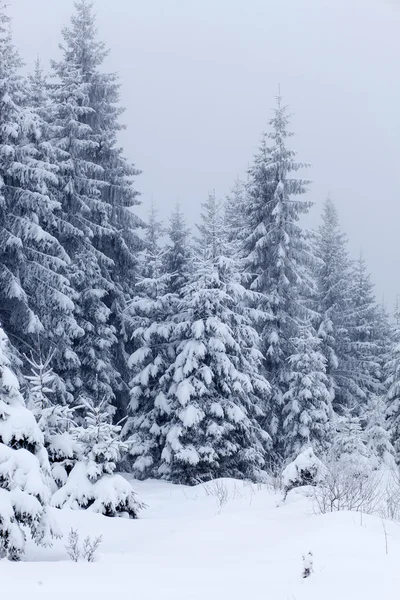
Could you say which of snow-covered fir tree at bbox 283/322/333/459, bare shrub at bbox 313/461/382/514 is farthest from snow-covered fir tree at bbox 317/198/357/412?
bare shrub at bbox 313/461/382/514

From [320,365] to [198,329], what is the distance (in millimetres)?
6244

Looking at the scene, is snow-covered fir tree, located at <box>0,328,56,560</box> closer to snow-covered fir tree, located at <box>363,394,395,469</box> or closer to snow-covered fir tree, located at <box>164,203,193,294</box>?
snow-covered fir tree, located at <box>164,203,193,294</box>

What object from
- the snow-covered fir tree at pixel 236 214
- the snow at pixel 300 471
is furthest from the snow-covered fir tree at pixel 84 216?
the snow at pixel 300 471

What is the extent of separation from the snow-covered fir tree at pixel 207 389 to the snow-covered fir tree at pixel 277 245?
2.92 m

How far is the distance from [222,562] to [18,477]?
2.34 m

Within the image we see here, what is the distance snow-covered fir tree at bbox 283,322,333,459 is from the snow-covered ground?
11.9m

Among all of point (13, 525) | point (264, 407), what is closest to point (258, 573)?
point (13, 525)

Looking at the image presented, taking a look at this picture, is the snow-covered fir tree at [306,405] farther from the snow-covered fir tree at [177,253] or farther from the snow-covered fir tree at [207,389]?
the snow-covered fir tree at [177,253]

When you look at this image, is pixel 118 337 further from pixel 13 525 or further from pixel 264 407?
pixel 13 525

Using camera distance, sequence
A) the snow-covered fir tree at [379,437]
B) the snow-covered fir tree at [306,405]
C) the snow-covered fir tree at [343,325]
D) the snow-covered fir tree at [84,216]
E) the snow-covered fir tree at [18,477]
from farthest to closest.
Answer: the snow-covered fir tree at [343,325], the snow-covered fir tree at [379,437], the snow-covered fir tree at [306,405], the snow-covered fir tree at [84,216], the snow-covered fir tree at [18,477]

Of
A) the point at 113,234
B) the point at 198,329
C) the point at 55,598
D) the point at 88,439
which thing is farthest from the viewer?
the point at 113,234

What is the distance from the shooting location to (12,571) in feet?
16.5

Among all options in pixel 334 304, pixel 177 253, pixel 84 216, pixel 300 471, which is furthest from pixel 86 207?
pixel 334 304

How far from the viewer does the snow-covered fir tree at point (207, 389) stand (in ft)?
56.5
